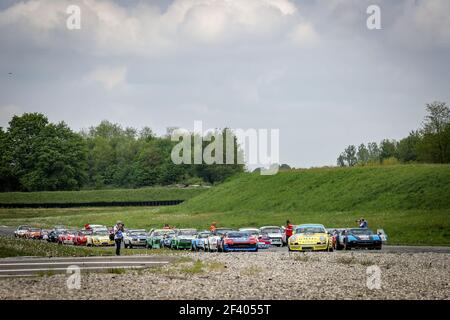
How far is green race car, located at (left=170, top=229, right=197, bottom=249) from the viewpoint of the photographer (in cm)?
5538

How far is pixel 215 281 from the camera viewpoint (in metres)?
27.1

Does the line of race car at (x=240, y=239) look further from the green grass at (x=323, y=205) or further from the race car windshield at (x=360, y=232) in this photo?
the green grass at (x=323, y=205)

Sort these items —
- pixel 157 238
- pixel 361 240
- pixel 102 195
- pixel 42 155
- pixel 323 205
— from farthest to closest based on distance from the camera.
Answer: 1. pixel 42 155
2. pixel 102 195
3. pixel 323 205
4. pixel 157 238
5. pixel 361 240

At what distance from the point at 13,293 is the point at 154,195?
134 m

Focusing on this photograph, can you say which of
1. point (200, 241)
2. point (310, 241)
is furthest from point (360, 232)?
point (200, 241)

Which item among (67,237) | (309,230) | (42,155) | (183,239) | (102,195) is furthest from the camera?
(42,155)

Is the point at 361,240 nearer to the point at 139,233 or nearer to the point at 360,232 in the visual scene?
the point at 360,232

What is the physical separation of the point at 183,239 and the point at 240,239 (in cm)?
862

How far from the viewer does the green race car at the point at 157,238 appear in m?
60.4

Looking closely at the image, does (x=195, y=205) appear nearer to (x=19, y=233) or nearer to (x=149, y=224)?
(x=149, y=224)

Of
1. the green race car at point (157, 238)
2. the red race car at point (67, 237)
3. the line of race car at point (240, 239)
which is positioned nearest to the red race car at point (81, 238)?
the line of race car at point (240, 239)

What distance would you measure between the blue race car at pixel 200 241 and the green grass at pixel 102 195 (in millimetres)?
98212

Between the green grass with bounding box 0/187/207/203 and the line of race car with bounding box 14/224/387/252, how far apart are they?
8042cm

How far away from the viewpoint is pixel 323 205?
331ft
